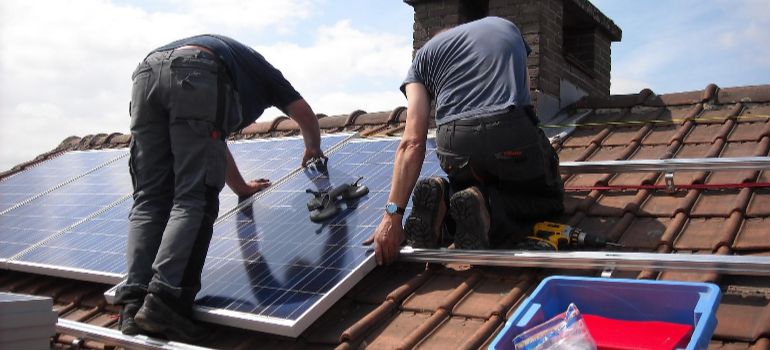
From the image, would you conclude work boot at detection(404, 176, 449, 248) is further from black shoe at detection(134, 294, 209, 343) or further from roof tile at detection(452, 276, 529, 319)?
black shoe at detection(134, 294, 209, 343)

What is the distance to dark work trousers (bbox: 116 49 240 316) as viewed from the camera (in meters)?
3.61

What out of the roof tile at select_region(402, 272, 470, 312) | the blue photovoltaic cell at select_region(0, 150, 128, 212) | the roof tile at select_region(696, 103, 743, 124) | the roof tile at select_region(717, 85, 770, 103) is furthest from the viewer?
the blue photovoltaic cell at select_region(0, 150, 128, 212)

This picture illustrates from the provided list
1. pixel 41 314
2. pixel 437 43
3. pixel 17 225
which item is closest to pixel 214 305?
pixel 41 314

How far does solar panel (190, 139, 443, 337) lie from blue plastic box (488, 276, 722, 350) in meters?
1.18

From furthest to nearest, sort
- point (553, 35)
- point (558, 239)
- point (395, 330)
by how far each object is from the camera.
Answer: point (553, 35)
point (558, 239)
point (395, 330)

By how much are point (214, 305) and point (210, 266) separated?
485mm

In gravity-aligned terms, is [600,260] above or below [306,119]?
below

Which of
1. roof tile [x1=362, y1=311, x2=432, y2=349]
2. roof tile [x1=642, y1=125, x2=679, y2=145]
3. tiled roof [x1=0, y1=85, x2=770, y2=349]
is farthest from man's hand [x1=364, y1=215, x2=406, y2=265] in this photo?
roof tile [x1=642, y1=125, x2=679, y2=145]

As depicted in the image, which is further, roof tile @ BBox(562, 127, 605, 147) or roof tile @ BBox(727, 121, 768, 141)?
roof tile @ BBox(562, 127, 605, 147)

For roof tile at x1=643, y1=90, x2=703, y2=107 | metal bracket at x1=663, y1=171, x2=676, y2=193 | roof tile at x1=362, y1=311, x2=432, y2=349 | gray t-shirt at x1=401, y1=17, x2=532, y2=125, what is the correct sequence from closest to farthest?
roof tile at x1=362, y1=311, x2=432, y2=349 → gray t-shirt at x1=401, y1=17, x2=532, y2=125 → metal bracket at x1=663, y1=171, x2=676, y2=193 → roof tile at x1=643, y1=90, x2=703, y2=107

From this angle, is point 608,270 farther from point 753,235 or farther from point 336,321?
point 336,321

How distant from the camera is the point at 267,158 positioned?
Answer: 19.3 ft

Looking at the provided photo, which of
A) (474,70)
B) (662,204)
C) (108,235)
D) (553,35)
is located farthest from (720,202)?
(108,235)

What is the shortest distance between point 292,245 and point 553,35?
11.5 ft
